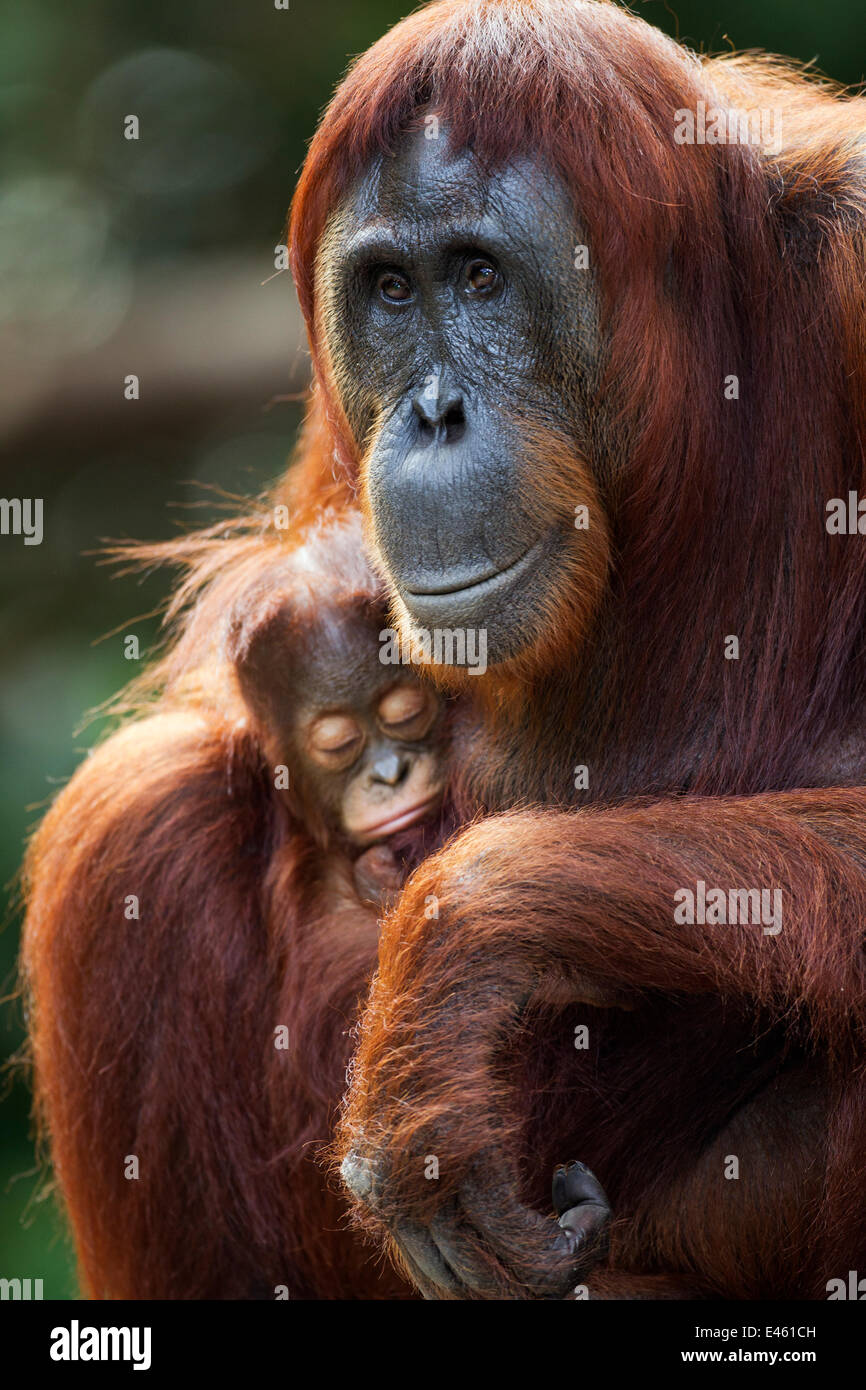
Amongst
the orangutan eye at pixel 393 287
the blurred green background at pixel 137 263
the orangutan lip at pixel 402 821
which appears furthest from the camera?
the blurred green background at pixel 137 263

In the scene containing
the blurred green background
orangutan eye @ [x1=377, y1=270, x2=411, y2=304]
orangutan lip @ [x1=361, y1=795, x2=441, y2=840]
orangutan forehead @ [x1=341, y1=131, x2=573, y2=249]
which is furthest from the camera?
the blurred green background

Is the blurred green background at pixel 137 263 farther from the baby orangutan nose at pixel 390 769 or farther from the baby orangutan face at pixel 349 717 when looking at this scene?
the baby orangutan nose at pixel 390 769

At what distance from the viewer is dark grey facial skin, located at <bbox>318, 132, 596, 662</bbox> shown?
2105mm

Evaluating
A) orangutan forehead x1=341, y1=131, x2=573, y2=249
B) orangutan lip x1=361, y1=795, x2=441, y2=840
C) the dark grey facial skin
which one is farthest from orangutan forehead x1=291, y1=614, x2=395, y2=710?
orangutan forehead x1=341, y1=131, x2=573, y2=249

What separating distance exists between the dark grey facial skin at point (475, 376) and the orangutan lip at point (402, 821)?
0.44 metres

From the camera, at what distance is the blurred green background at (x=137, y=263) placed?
16.1ft

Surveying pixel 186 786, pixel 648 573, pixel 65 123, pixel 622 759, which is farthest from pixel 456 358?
pixel 65 123

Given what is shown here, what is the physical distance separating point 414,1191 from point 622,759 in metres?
0.72

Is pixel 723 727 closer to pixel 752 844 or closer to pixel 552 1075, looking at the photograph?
pixel 752 844

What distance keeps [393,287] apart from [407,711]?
704mm

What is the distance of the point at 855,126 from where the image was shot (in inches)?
91.0

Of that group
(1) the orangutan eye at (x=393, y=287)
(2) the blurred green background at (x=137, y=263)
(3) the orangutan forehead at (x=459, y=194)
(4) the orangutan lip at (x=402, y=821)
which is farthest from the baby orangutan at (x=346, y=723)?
(2) the blurred green background at (x=137, y=263)

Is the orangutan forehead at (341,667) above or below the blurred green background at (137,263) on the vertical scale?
below

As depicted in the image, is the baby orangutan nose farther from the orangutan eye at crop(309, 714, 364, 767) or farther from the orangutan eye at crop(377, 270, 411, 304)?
the orangutan eye at crop(377, 270, 411, 304)
